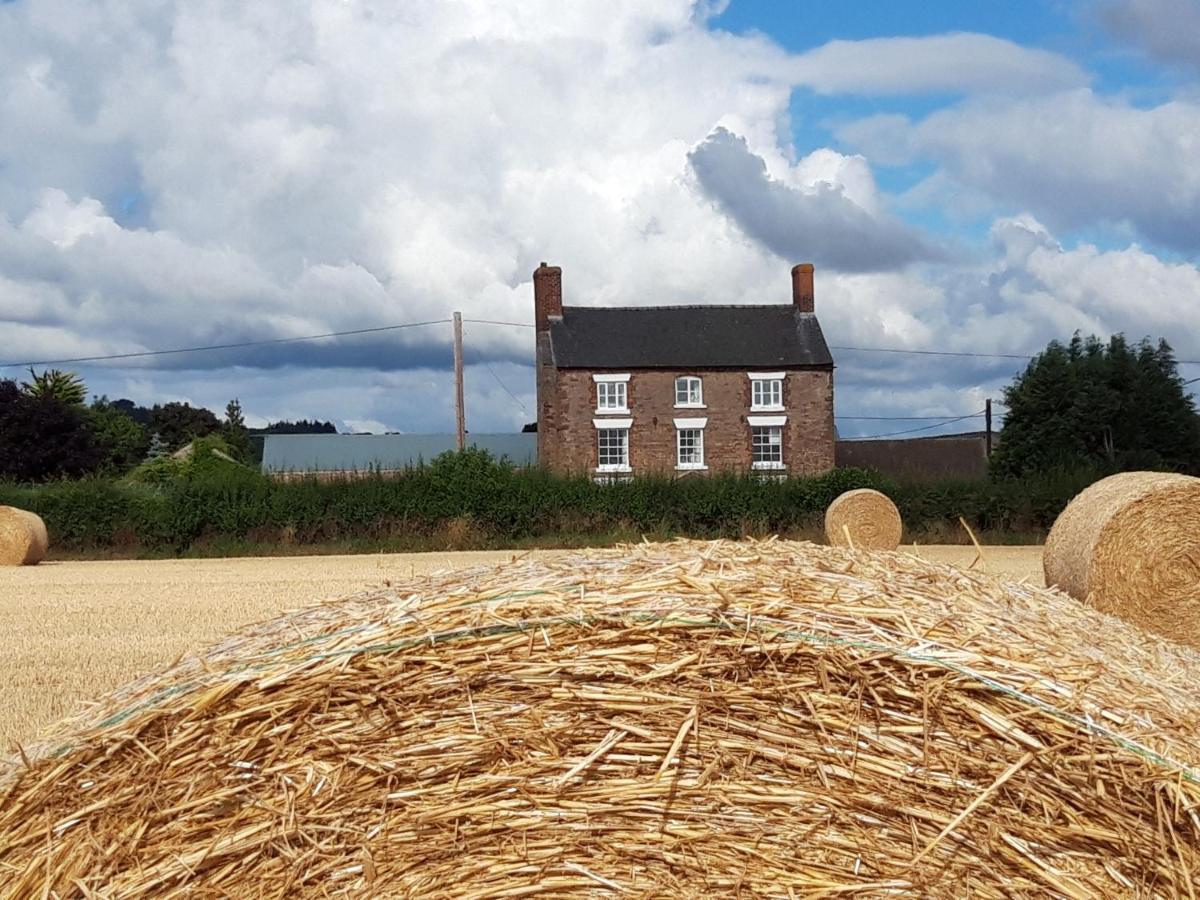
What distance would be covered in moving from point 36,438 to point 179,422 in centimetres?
2624

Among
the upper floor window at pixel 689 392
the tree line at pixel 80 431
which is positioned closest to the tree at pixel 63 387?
the tree line at pixel 80 431

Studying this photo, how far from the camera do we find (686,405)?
143 feet

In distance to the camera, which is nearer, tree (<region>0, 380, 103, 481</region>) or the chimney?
the chimney

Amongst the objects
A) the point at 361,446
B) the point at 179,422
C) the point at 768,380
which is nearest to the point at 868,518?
the point at 768,380

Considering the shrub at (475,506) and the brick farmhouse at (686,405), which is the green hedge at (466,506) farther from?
the brick farmhouse at (686,405)

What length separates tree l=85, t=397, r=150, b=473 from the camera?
2269 inches

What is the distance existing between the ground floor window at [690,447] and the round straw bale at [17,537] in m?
Answer: 24.1

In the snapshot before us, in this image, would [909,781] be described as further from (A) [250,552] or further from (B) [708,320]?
(B) [708,320]

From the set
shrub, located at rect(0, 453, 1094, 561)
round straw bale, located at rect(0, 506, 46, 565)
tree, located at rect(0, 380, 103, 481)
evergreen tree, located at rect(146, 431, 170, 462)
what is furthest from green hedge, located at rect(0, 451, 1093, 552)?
evergreen tree, located at rect(146, 431, 170, 462)

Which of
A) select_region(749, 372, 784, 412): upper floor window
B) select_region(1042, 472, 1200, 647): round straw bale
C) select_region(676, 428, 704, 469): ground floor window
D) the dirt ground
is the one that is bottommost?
the dirt ground

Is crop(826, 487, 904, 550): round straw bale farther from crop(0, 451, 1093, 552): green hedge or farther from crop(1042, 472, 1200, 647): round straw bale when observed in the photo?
crop(1042, 472, 1200, 647): round straw bale

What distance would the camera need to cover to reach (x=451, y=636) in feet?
10.3

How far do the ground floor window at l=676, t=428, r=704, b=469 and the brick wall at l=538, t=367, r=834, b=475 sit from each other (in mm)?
215

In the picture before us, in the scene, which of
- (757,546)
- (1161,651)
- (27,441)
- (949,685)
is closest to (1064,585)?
(1161,651)
